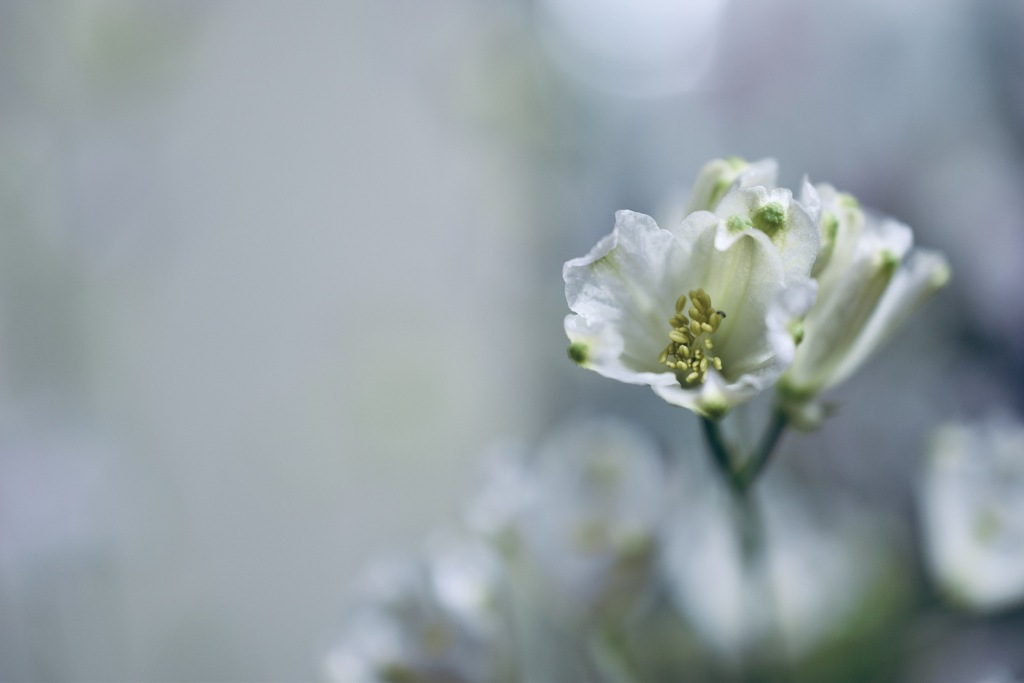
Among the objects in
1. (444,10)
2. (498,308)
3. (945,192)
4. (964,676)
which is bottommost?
(964,676)

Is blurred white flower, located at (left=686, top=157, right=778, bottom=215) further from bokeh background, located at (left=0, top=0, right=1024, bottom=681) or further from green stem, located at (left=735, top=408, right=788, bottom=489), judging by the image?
bokeh background, located at (left=0, top=0, right=1024, bottom=681)

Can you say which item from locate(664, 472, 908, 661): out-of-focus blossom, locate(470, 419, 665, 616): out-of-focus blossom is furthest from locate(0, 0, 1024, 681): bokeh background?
locate(470, 419, 665, 616): out-of-focus blossom

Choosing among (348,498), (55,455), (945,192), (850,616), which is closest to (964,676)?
(850,616)

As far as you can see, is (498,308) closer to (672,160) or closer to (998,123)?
(672,160)

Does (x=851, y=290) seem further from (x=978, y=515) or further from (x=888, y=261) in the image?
(x=978, y=515)

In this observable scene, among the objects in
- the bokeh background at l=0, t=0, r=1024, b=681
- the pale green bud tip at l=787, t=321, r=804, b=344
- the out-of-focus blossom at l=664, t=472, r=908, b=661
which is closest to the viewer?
the pale green bud tip at l=787, t=321, r=804, b=344

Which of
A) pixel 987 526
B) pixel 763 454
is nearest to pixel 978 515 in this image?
pixel 987 526
